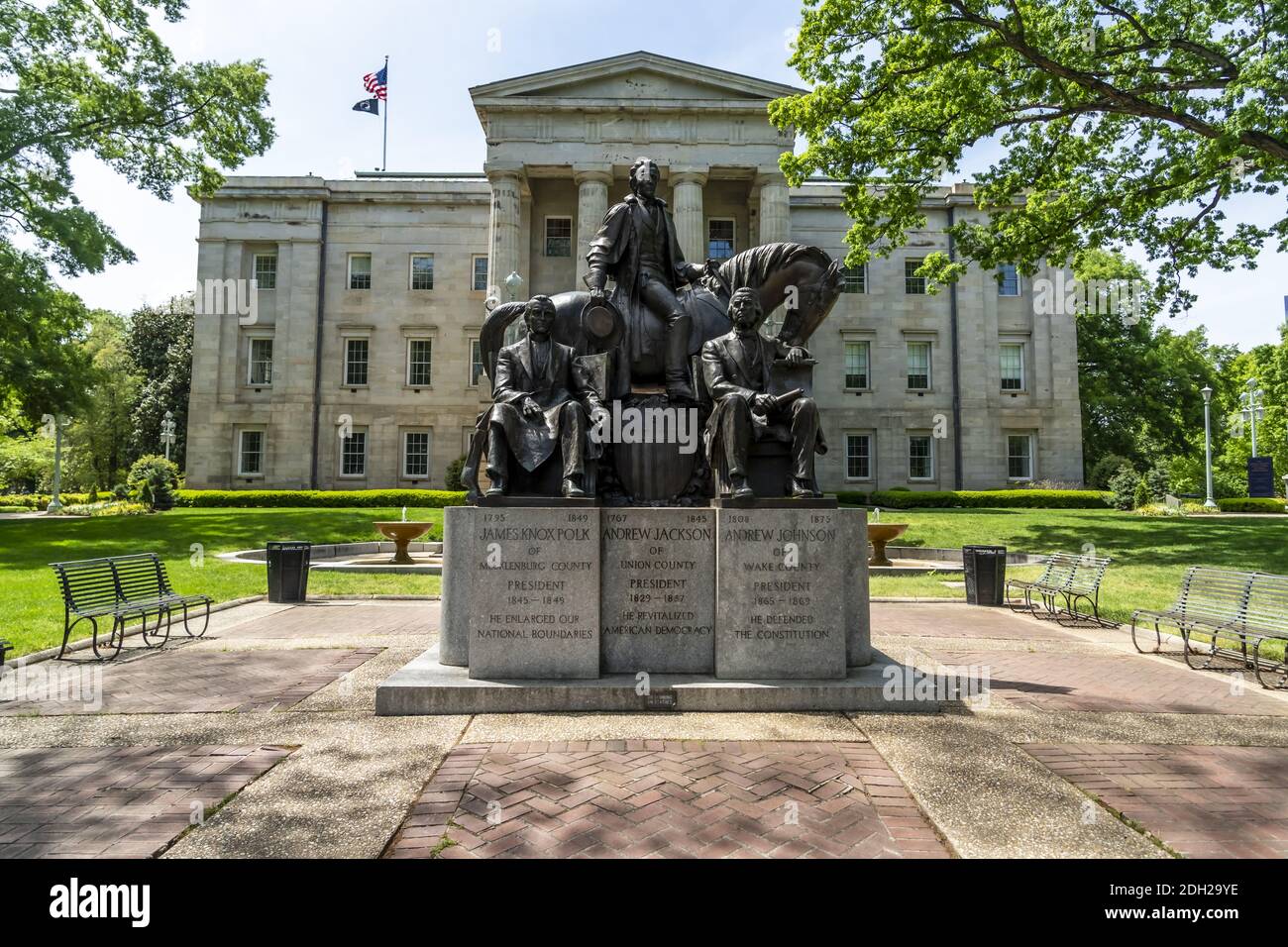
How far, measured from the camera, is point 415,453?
41.9 metres

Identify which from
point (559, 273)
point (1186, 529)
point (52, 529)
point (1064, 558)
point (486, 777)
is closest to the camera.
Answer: point (486, 777)

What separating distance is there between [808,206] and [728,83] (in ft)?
29.9

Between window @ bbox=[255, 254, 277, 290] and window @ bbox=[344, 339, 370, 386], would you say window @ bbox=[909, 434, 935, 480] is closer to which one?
window @ bbox=[344, 339, 370, 386]

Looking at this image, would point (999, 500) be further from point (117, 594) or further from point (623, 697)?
point (117, 594)

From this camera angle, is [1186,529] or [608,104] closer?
[1186,529]

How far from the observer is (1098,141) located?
65.5ft

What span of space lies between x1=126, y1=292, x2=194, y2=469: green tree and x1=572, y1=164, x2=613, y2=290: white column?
104 feet

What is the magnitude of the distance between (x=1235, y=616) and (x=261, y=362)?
46457 millimetres

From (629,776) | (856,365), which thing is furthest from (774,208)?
(629,776)

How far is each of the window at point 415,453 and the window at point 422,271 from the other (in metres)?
9.03

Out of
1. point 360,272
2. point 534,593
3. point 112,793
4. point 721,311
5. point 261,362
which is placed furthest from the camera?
point 360,272

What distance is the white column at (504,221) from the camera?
115 ft

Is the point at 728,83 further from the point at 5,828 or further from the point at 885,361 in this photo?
the point at 5,828
